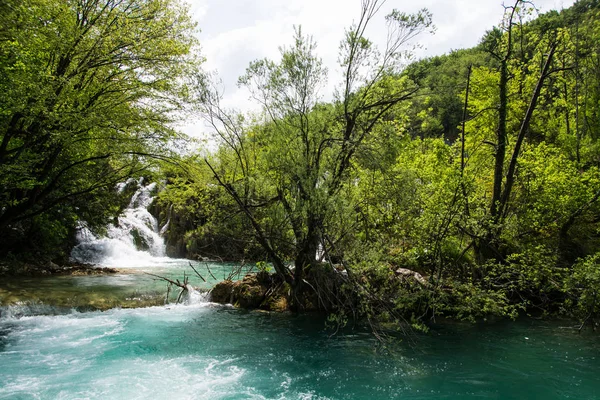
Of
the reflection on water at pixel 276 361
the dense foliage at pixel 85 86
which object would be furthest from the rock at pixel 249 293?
the dense foliage at pixel 85 86

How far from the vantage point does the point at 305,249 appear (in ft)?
34.4

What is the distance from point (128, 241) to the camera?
2425cm

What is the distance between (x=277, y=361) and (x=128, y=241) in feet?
64.7

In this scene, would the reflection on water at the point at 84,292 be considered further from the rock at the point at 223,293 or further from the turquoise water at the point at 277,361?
the turquoise water at the point at 277,361

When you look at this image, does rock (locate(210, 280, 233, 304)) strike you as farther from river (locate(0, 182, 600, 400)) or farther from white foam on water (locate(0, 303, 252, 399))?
white foam on water (locate(0, 303, 252, 399))

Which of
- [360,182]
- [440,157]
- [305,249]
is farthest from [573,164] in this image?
[305,249]

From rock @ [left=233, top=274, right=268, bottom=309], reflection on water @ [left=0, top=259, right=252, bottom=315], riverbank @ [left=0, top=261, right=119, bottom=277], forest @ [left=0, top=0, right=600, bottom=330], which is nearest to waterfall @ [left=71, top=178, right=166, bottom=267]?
riverbank @ [left=0, top=261, right=119, bottom=277]

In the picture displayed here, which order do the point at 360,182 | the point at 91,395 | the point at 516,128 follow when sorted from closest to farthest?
1. the point at 91,395
2. the point at 360,182
3. the point at 516,128

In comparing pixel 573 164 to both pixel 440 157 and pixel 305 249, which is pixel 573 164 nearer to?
pixel 440 157

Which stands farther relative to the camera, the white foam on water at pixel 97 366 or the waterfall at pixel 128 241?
the waterfall at pixel 128 241

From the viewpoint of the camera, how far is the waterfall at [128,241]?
72.5ft

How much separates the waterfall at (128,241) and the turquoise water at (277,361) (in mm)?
12590

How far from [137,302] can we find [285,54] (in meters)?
9.32

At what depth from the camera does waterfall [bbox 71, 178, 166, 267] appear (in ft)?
72.5
